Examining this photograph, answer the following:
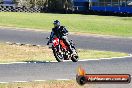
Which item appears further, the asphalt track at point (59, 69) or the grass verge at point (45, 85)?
the asphalt track at point (59, 69)

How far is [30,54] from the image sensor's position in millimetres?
20438

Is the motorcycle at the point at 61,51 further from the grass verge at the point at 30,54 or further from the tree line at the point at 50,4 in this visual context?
the tree line at the point at 50,4

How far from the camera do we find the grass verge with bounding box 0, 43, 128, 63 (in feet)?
61.9

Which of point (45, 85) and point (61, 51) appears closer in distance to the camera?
point (45, 85)

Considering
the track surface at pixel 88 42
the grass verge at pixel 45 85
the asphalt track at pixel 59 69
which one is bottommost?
the track surface at pixel 88 42

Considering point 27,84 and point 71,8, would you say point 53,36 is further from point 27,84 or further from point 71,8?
point 71,8

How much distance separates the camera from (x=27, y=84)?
42.2 ft

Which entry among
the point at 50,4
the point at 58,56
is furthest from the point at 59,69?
the point at 50,4

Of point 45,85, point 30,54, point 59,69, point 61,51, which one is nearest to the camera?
point 45,85

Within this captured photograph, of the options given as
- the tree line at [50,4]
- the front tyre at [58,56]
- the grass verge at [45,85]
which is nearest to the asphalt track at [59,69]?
the front tyre at [58,56]

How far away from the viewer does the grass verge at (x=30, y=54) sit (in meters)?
18.9

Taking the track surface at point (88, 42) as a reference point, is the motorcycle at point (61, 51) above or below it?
above

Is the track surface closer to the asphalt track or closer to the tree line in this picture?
the asphalt track

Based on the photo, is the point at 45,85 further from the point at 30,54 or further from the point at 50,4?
the point at 50,4
